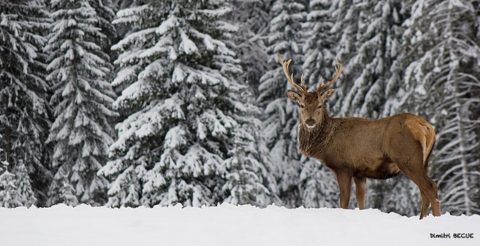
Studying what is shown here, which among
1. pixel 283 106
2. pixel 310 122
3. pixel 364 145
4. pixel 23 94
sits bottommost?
pixel 364 145

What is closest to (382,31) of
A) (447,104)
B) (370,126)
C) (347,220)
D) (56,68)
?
(447,104)

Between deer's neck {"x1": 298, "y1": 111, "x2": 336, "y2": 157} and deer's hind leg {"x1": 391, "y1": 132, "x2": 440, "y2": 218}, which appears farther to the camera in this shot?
deer's neck {"x1": 298, "y1": 111, "x2": 336, "y2": 157}

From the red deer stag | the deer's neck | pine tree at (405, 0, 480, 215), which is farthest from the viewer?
pine tree at (405, 0, 480, 215)

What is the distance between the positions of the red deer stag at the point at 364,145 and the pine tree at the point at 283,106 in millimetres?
19905

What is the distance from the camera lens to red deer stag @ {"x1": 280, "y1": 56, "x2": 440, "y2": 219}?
812 centimetres

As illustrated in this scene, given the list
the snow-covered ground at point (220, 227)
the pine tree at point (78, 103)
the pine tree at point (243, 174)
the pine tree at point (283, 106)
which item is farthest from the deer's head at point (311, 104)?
the pine tree at point (283, 106)

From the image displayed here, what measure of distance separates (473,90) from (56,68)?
17846mm

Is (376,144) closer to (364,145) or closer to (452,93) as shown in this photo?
(364,145)

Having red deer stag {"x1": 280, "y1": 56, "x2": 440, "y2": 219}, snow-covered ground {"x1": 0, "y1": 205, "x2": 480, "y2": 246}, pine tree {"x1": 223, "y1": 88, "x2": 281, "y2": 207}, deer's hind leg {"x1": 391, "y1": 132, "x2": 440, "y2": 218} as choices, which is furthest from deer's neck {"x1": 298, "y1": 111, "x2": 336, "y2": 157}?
pine tree {"x1": 223, "y1": 88, "x2": 281, "y2": 207}

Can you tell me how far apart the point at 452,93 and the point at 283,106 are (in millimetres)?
12335

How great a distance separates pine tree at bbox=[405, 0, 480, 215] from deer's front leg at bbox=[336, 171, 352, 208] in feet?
32.4

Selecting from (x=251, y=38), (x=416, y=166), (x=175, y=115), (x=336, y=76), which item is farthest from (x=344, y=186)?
(x=251, y=38)

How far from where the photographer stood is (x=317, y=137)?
31.4 ft

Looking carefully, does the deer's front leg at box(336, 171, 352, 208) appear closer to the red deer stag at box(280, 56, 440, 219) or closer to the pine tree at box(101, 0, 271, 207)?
the red deer stag at box(280, 56, 440, 219)
